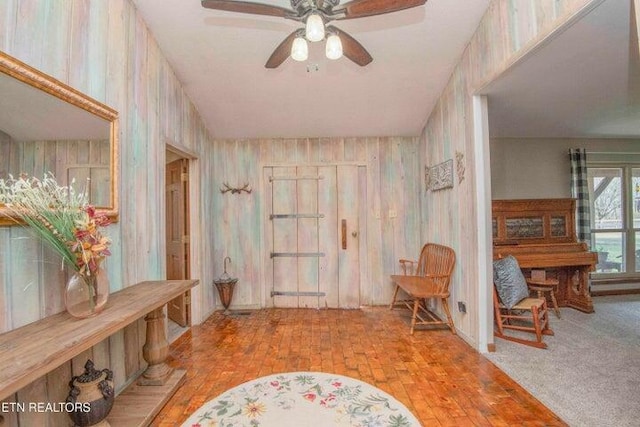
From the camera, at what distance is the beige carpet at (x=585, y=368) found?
1.84 metres

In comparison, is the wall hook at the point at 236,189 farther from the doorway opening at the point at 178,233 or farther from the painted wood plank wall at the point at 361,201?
the doorway opening at the point at 178,233

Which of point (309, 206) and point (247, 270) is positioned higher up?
point (309, 206)

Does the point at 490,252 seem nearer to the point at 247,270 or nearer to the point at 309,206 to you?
the point at 309,206

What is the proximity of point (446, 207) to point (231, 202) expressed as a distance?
2718mm

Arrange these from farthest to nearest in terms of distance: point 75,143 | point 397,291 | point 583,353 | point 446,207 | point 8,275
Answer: point 397,291, point 446,207, point 583,353, point 75,143, point 8,275

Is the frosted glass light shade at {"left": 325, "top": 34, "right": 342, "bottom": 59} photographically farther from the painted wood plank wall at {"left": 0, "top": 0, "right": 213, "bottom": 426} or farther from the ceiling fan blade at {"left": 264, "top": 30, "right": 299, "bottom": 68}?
the painted wood plank wall at {"left": 0, "top": 0, "right": 213, "bottom": 426}

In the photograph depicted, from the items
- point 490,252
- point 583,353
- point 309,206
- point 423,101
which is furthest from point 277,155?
point 583,353

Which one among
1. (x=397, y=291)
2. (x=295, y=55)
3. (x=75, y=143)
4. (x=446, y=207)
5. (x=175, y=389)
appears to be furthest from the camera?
(x=397, y=291)

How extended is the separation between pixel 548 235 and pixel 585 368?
80.0 inches

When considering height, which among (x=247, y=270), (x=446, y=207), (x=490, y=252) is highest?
(x=446, y=207)

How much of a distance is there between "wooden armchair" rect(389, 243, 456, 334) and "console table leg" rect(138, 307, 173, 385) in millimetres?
2239

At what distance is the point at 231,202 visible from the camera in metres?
4.09

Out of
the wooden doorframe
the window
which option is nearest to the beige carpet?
the window

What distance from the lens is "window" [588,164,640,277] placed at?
4562 millimetres
